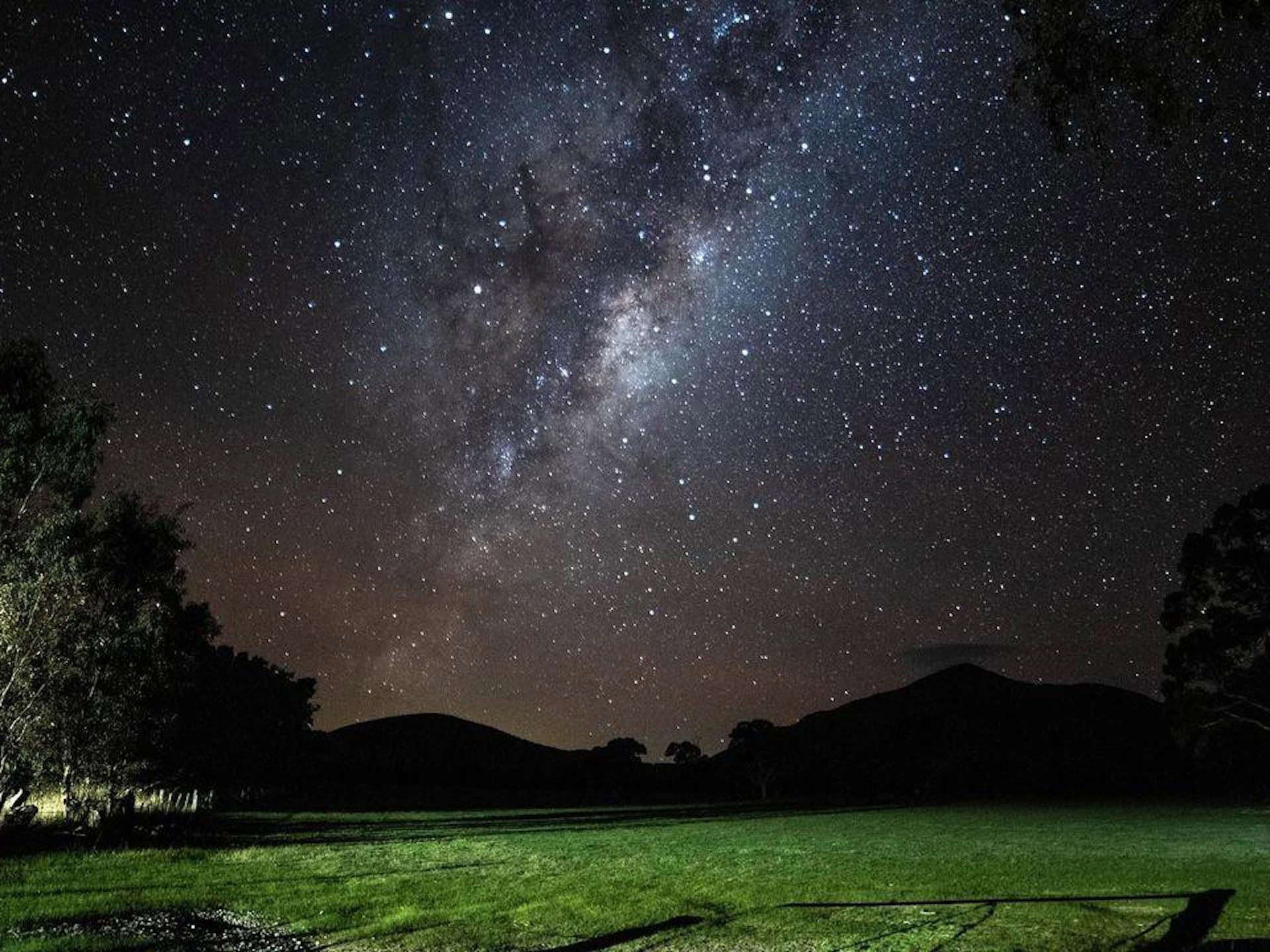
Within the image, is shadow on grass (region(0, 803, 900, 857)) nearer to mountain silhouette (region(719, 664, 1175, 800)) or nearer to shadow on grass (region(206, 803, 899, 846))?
shadow on grass (region(206, 803, 899, 846))

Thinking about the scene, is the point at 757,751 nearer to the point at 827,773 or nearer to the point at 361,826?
the point at 827,773

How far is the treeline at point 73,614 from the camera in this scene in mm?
28828

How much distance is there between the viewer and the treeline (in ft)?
94.6

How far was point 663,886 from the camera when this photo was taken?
805 inches

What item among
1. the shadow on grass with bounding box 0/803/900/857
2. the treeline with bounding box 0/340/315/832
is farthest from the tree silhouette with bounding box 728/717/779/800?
the treeline with bounding box 0/340/315/832

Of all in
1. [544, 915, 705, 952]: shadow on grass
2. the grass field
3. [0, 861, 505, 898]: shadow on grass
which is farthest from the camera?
[0, 861, 505, 898]: shadow on grass

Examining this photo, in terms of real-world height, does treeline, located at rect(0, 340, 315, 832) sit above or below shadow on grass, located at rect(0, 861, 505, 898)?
above

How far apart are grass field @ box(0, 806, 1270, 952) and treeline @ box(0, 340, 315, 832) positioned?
6.55 metres

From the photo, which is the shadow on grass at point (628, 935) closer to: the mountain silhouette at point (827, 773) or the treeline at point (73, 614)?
the treeline at point (73, 614)

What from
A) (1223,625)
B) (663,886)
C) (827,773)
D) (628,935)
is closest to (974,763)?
(827,773)

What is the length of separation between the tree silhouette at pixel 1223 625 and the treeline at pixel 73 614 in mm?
49389

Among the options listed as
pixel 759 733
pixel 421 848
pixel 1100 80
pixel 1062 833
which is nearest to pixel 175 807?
pixel 421 848

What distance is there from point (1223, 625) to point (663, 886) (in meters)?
37.9

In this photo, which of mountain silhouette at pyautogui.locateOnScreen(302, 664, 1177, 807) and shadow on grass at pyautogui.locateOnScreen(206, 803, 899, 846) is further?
mountain silhouette at pyautogui.locateOnScreen(302, 664, 1177, 807)
